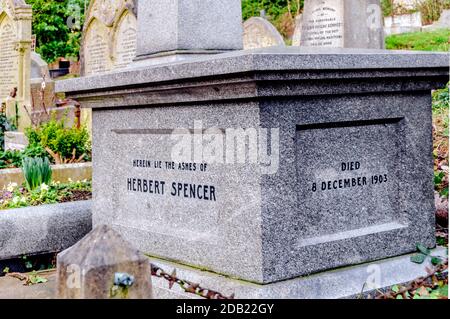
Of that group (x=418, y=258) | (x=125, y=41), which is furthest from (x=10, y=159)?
(x=418, y=258)

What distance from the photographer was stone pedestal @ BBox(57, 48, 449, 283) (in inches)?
143

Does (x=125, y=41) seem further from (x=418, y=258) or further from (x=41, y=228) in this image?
(x=418, y=258)

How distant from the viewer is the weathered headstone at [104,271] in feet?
8.29

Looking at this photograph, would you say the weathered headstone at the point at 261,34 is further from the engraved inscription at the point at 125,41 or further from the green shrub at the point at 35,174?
the green shrub at the point at 35,174

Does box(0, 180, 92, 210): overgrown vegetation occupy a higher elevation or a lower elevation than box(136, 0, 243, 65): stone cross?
lower

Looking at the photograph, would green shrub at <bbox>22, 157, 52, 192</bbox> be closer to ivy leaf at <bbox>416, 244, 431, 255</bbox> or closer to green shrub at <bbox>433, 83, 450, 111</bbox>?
ivy leaf at <bbox>416, 244, 431, 255</bbox>

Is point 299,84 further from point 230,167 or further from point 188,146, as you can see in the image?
point 188,146

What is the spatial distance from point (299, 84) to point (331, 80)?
0.77 feet

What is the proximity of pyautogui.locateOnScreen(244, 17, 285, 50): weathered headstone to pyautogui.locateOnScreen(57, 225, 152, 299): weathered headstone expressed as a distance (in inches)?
429

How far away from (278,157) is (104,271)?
4.63 ft

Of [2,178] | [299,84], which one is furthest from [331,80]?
[2,178]

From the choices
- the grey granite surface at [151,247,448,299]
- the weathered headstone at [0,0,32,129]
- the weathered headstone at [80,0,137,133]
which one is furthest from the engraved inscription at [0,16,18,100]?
the grey granite surface at [151,247,448,299]

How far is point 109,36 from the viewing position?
1212 centimetres

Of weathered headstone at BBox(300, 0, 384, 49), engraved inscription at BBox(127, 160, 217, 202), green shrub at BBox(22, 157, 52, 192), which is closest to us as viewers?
engraved inscription at BBox(127, 160, 217, 202)
